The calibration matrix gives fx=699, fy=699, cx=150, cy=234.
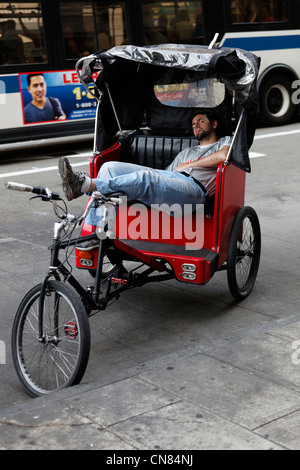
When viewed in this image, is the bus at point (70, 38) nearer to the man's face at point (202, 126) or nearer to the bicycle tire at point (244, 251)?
the man's face at point (202, 126)

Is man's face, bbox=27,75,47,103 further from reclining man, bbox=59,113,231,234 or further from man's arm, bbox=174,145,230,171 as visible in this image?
man's arm, bbox=174,145,230,171

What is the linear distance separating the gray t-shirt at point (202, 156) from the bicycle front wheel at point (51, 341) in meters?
1.76

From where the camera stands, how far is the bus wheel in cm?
1515

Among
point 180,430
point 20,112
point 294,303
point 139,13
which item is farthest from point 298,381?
point 139,13

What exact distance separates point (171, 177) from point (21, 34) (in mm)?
7283

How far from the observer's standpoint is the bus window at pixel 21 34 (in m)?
11.4

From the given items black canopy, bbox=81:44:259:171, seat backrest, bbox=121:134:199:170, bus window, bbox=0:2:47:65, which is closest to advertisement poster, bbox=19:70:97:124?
bus window, bbox=0:2:47:65

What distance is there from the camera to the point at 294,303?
552cm

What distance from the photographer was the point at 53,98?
12.3 metres

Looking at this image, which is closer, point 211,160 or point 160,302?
point 211,160

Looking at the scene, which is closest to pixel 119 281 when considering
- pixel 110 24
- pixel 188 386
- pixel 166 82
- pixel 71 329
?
pixel 71 329

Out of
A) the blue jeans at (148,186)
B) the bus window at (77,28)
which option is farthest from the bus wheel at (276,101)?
the blue jeans at (148,186)

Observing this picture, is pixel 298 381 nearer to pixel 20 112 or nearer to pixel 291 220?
pixel 291 220

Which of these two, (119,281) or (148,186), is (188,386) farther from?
(148,186)
